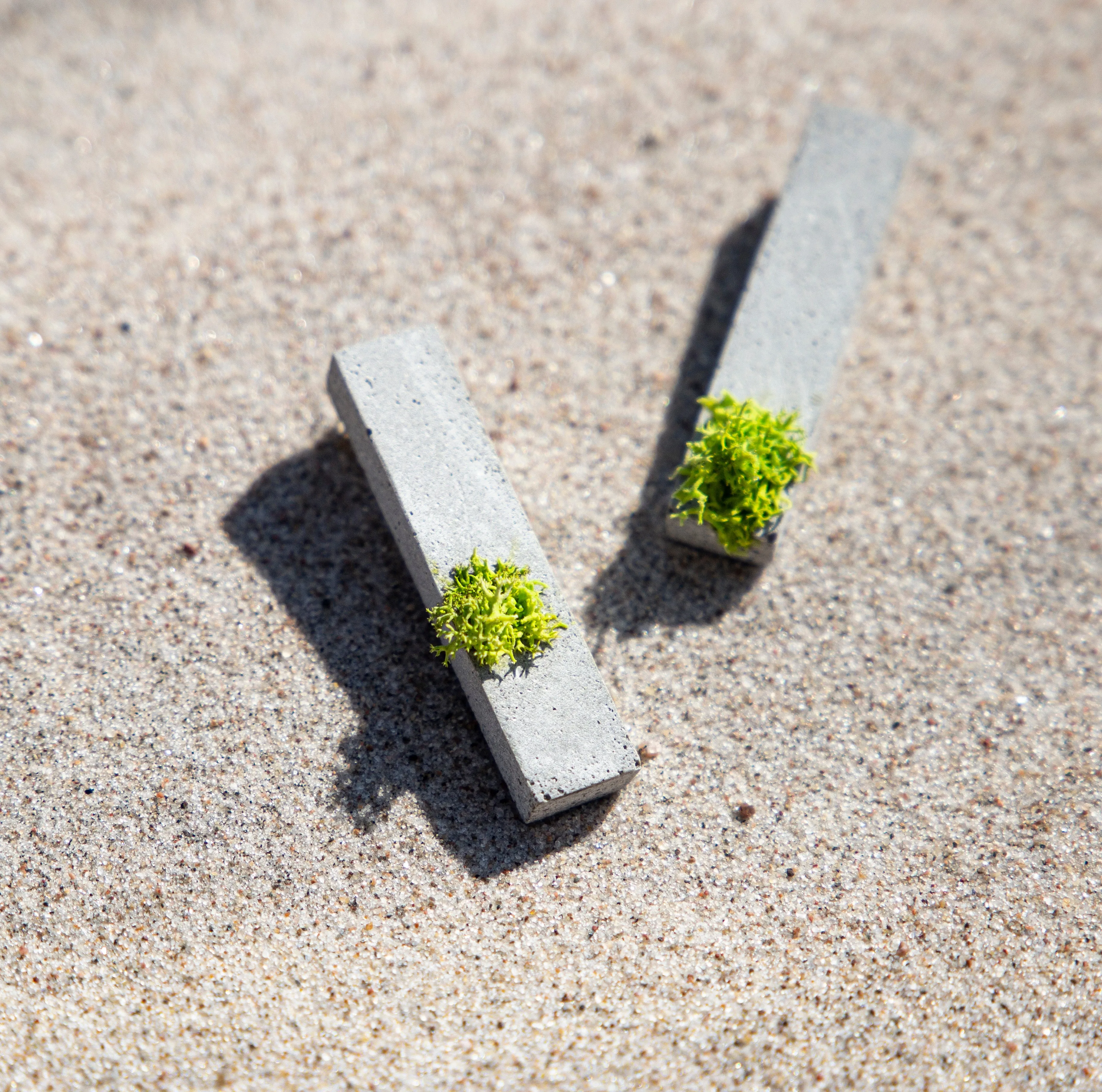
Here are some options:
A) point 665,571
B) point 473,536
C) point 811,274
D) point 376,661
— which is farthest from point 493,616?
point 811,274

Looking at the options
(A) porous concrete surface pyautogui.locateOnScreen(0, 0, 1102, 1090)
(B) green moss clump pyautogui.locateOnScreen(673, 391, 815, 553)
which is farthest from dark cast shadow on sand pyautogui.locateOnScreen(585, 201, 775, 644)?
(B) green moss clump pyautogui.locateOnScreen(673, 391, 815, 553)

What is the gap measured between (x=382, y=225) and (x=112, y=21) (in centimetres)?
202

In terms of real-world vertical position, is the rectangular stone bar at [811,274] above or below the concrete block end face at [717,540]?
above

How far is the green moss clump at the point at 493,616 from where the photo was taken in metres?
3.01

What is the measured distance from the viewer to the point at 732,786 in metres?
3.39

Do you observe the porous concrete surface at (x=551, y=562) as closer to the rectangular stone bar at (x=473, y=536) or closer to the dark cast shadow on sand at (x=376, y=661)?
the dark cast shadow on sand at (x=376, y=661)

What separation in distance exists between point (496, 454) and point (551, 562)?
51 centimetres

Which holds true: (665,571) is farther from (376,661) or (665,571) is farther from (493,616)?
(376,661)

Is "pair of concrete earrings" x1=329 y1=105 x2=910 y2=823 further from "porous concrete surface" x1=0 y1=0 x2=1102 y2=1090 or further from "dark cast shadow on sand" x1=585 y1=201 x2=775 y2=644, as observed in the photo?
"porous concrete surface" x1=0 y1=0 x2=1102 y2=1090

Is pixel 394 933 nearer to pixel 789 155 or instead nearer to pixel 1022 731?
pixel 1022 731

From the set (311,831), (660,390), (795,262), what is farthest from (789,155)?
(311,831)

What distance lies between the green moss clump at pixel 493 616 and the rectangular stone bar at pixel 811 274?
86cm

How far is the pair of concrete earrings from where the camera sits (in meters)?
3.10

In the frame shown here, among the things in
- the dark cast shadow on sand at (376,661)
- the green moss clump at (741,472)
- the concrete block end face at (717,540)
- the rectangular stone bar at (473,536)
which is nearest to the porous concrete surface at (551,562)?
Result: the dark cast shadow on sand at (376,661)
